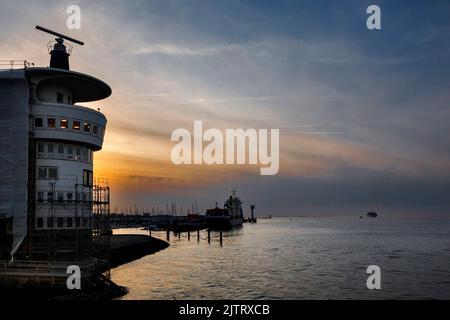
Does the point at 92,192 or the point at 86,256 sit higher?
the point at 92,192

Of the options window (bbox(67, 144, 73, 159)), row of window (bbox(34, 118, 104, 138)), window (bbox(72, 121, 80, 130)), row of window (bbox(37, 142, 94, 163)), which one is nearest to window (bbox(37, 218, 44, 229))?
row of window (bbox(37, 142, 94, 163))

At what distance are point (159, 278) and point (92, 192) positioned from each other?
56.2 ft

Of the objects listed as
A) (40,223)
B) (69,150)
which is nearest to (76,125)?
(69,150)

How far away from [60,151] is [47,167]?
204cm

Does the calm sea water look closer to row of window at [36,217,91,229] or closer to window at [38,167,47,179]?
row of window at [36,217,91,229]

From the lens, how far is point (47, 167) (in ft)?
141

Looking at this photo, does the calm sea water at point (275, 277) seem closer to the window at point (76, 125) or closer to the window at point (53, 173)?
the window at point (53, 173)

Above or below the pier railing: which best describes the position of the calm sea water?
below

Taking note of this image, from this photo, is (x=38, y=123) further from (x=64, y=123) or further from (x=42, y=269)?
(x=42, y=269)

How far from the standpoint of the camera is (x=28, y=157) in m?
41.7

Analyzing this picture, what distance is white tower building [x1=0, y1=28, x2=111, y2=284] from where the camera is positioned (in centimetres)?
4069

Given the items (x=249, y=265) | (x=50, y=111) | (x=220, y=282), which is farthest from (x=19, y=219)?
(x=249, y=265)

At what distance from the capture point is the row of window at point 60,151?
141 feet

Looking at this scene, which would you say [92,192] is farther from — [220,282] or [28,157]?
[220,282]
